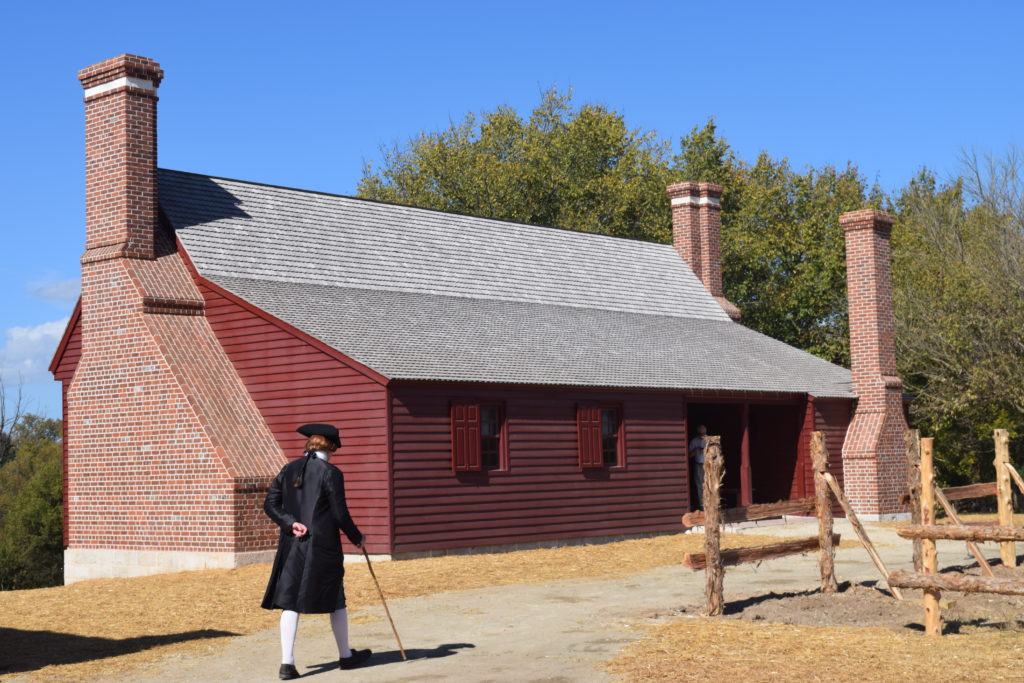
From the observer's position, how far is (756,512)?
1457cm

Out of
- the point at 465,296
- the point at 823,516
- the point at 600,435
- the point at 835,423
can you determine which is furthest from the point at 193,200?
the point at 835,423

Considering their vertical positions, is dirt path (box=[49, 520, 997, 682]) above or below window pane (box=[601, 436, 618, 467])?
below

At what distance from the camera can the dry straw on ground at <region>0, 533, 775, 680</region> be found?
38.6 ft

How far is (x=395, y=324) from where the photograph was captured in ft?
75.0

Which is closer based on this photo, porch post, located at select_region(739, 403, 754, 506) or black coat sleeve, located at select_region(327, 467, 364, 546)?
black coat sleeve, located at select_region(327, 467, 364, 546)

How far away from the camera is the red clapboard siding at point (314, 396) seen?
2012 centimetres

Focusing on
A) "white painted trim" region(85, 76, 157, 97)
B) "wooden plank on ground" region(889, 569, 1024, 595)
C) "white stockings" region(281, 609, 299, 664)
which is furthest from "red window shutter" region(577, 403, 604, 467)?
"white stockings" region(281, 609, 299, 664)

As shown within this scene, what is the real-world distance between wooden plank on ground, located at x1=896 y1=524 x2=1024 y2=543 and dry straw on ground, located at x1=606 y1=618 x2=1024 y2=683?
0.87m

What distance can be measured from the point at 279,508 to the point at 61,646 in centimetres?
357

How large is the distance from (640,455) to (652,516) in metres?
1.31

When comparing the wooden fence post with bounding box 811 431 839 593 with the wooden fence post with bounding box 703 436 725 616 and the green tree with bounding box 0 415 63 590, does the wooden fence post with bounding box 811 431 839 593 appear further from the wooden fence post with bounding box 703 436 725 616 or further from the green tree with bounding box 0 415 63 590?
the green tree with bounding box 0 415 63 590

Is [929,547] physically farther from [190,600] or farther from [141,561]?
[141,561]

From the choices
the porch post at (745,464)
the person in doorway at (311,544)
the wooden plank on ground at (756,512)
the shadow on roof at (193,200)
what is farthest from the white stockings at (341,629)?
the porch post at (745,464)

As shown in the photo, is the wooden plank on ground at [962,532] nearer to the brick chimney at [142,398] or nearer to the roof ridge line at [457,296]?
the brick chimney at [142,398]
